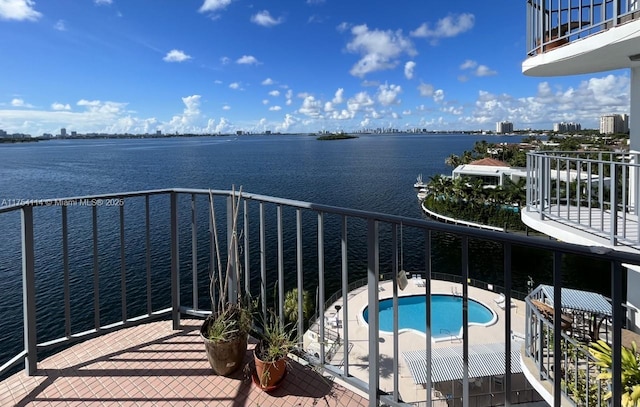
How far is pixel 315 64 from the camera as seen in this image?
7088 centimetres

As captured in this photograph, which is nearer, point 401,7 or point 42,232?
point 42,232

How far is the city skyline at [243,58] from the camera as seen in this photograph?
1098 inches

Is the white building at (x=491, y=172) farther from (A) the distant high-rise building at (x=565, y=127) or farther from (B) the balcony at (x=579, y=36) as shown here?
(A) the distant high-rise building at (x=565, y=127)

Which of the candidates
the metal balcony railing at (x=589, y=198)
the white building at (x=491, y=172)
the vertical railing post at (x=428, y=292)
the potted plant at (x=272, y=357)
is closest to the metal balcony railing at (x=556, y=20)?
the metal balcony railing at (x=589, y=198)

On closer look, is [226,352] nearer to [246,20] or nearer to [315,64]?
[246,20]

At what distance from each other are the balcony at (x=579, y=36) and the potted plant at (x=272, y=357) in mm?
4274

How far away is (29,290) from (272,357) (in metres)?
1.63

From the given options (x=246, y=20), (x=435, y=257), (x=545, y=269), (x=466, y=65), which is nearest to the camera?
(x=545, y=269)

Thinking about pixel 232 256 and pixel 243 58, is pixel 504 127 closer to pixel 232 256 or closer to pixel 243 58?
pixel 243 58

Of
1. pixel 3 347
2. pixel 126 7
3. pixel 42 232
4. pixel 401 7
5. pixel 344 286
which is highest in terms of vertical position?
pixel 401 7

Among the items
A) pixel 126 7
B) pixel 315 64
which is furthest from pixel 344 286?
pixel 315 64

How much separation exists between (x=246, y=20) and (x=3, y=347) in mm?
39517

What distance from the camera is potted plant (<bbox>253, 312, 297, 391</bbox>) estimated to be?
2109 millimetres

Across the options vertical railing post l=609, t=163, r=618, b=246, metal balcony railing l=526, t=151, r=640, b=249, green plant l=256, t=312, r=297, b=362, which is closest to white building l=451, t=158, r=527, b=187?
metal balcony railing l=526, t=151, r=640, b=249
